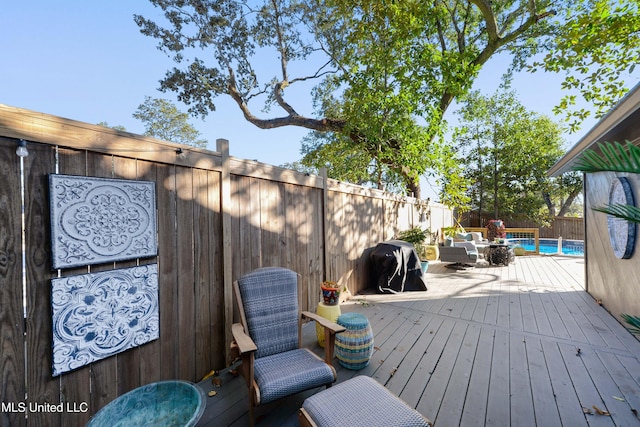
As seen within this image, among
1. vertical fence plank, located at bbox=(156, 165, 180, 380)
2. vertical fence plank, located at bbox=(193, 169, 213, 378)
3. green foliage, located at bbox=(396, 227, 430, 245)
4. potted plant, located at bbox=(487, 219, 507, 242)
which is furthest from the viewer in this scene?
potted plant, located at bbox=(487, 219, 507, 242)

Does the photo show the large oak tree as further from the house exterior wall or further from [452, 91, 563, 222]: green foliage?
[452, 91, 563, 222]: green foliage

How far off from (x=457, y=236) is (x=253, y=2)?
31.7 feet

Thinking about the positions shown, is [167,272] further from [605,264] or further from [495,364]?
[605,264]

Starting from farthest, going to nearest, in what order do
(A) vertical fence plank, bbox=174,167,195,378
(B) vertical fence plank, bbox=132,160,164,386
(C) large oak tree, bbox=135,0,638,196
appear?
1. (C) large oak tree, bbox=135,0,638,196
2. (A) vertical fence plank, bbox=174,167,195,378
3. (B) vertical fence plank, bbox=132,160,164,386

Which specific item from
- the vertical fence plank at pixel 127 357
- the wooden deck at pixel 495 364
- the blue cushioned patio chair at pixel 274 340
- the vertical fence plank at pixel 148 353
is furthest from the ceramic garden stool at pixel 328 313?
the vertical fence plank at pixel 127 357

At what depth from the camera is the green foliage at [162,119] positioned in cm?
1839

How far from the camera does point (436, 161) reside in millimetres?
6289

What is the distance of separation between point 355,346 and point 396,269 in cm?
259

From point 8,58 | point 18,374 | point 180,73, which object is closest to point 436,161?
point 18,374

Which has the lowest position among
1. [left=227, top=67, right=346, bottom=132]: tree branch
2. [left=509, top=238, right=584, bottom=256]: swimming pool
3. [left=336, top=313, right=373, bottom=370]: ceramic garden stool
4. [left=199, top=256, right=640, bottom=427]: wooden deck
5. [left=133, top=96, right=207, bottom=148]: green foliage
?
[left=509, top=238, right=584, bottom=256]: swimming pool

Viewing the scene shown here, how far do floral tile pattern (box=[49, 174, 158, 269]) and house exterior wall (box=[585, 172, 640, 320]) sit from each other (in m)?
4.63

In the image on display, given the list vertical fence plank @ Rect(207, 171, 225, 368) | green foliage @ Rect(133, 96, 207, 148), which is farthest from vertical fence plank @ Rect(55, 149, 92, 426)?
green foliage @ Rect(133, 96, 207, 148)

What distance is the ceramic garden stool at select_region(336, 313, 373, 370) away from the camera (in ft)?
7.86

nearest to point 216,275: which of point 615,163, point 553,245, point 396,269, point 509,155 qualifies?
point 615,163
